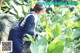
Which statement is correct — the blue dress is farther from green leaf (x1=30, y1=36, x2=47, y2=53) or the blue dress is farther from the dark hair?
green leaf (x1=30, y1=36, x2=47, y2=53)

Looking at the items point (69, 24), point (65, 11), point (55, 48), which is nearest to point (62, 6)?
point (65, 11)

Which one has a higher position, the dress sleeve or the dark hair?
the dark hair

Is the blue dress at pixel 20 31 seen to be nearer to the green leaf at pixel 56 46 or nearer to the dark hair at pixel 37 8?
the dark hair at pixel 37 8

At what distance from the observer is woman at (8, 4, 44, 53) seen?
3.51ft

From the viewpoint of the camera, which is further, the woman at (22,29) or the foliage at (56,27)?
the woman at (22,29)

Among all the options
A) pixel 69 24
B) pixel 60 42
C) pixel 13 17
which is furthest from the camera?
pixel 13 17

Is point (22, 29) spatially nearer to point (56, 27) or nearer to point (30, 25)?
point (30, 25)

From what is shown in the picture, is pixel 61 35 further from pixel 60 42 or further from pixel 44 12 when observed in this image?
pixel 44 12

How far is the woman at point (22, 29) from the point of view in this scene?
1069mm

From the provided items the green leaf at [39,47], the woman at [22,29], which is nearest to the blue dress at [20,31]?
the woman at [22,29]

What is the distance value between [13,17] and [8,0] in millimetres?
131

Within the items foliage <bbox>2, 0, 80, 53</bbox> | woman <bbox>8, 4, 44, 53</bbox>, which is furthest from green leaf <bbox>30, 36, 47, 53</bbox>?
woman <bbox>8, 4, 44, 53</bbox>

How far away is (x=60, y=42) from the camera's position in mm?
734

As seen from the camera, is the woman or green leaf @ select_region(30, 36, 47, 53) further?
the woman
